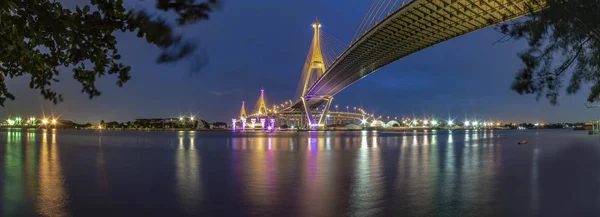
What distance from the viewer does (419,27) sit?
1425 inches

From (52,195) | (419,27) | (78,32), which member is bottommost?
(52,195)

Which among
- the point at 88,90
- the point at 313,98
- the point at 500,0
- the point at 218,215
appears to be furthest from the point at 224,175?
the point at 313,98

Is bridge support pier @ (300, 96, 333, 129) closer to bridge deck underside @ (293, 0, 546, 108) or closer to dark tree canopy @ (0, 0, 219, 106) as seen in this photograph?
bridge deck underside @ (293, 0, 546, 108)

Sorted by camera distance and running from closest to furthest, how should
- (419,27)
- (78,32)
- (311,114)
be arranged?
(78,32), (419,27), (311,114)

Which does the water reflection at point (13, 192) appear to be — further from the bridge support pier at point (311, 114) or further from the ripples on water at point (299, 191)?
the bridge support pier at point (311, 114)

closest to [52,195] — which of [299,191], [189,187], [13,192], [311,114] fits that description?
[13,192]

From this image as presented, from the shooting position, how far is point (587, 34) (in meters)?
5.55

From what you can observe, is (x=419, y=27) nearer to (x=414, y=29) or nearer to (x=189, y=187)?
(x=414, y=29)

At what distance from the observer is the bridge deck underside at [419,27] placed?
29.7m

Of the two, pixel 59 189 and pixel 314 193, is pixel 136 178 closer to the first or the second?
pixel 59 189

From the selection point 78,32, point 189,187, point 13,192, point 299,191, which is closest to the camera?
point 78,32

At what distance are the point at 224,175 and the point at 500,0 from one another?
2252cm

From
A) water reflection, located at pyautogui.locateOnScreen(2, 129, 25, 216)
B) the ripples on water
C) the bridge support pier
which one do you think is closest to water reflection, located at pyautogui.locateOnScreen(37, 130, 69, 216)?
the ripples on water

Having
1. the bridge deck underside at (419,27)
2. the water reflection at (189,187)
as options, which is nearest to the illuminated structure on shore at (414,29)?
the bridge deck underside at (419,27)
